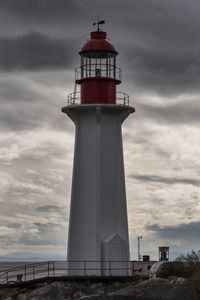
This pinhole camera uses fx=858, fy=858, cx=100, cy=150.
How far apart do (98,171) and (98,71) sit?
464cm

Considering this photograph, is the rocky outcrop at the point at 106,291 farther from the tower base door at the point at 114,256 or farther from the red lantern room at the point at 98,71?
the red lantern room at the point at 98,71

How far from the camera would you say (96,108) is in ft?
128

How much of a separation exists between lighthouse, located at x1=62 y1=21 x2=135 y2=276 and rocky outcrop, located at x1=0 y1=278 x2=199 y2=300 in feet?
→ 5.73

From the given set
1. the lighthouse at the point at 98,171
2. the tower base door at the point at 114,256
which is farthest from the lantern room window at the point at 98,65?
the tower base door at the point at 114,256

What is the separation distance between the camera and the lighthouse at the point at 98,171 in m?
38.7

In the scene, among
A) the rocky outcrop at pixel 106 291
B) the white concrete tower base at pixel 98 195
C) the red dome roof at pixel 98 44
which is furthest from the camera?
the red dome roof at pixel 98 44

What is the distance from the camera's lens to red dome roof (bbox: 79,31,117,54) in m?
39.7

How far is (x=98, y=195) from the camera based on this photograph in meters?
39.0

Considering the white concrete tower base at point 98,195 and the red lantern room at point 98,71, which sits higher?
the red lantern room at point 98,71

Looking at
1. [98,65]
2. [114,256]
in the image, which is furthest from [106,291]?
[98,65]

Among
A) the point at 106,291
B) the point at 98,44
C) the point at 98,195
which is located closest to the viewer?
the point at 106,291

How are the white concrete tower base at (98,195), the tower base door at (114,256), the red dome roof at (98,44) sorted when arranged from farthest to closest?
the red dome roof at (98,44) → the white concrete tower base at (98,195) → the tower base door at (114,256)

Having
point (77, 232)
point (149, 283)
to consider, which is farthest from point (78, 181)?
point (149, 283)

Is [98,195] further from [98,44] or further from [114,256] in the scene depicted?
[98,44]
